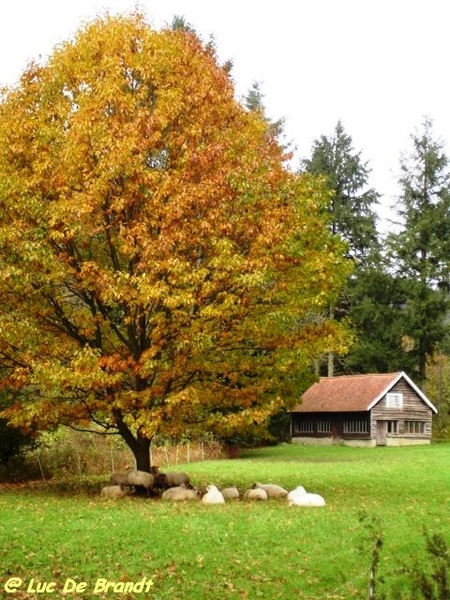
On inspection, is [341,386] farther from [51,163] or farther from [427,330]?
[51,163]

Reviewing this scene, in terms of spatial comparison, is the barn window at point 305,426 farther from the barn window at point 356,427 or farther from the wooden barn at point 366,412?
the barn window at point 356,427

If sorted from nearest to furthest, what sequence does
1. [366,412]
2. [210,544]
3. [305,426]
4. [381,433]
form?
[210,544] → [366,412] → [381,433] → [305,426]

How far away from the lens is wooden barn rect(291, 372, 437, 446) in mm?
50938

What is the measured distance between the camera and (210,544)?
43.2 feet

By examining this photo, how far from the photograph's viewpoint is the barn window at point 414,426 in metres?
52.7

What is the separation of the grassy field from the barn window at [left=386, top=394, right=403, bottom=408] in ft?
96.7

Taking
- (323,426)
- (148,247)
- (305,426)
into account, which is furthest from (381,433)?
(148,247)

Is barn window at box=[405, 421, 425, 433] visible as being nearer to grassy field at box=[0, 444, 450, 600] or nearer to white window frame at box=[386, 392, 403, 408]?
white window frame at box=[386, 392, 403, 408]

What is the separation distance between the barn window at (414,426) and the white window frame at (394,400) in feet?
5.54

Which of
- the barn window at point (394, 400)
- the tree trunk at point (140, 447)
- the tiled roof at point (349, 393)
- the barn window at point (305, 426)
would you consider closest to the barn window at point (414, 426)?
the barn window at point (394, 400)

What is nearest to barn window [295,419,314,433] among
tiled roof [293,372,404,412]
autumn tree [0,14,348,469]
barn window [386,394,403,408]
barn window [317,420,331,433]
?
barn window [317,420,331,433]

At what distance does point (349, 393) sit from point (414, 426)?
5.41m

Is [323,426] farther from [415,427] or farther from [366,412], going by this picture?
[415,427]

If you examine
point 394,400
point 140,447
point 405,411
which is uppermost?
point 394,400
